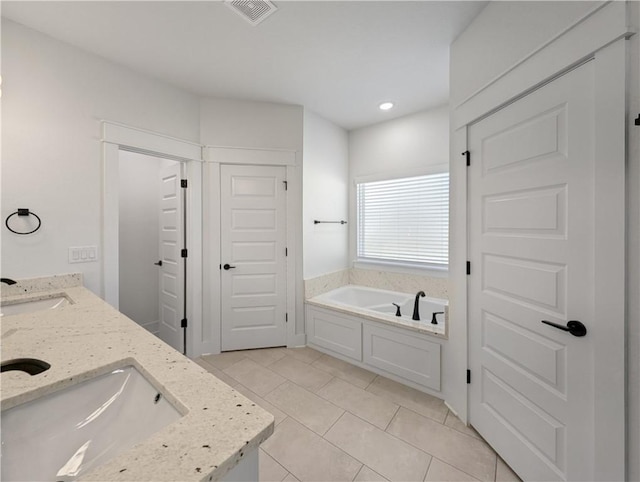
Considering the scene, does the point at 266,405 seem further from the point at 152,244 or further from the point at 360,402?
the point at 152,244

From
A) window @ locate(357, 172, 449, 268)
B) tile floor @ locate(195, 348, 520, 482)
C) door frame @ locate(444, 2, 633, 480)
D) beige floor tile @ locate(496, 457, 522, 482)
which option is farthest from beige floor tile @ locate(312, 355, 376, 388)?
door frame @ locate(444, 2, 633, 480)

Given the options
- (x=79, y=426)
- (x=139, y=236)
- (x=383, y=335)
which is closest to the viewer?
(x=79, y=426)

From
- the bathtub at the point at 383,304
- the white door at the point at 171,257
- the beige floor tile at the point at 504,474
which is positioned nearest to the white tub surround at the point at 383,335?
the bathtub at the point at 383,304

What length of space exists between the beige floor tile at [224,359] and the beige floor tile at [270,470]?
1162 mm

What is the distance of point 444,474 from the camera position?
1.46m

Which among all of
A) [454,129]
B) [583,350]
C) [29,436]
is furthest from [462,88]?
[29,436]

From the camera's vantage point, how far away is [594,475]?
1.10 m

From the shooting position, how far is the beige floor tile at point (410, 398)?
194 centimetres

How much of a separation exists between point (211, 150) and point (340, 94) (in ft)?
4.72

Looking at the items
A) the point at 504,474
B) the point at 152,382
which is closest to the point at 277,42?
the point at 152,382

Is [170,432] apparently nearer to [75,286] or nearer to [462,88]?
[75,286]

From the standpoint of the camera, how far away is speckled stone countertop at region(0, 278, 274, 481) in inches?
18.7

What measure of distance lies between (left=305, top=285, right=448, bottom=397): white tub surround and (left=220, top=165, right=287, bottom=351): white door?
0.44 m

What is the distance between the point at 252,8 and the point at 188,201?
174 cm
